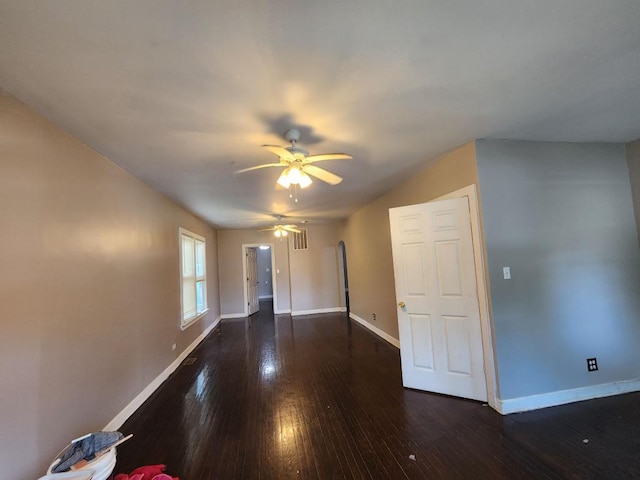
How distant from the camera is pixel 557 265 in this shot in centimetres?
275

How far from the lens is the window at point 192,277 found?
479 cm

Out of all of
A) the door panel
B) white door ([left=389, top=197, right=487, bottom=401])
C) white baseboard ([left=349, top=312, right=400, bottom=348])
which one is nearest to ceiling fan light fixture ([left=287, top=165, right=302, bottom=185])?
white door ([left=389, top=197, right=487, bottom=401])

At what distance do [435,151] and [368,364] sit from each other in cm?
289

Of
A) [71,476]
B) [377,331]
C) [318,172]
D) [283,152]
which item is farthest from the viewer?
[377,331]

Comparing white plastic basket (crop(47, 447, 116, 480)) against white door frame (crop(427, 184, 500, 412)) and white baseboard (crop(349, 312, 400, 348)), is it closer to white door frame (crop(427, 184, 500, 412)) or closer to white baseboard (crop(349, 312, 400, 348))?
white door frame (crop(427, 184, 500, 412))

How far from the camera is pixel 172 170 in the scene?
3.06 metres

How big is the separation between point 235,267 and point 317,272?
2331 millimetres

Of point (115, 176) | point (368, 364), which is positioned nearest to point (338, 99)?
point (115, 176)

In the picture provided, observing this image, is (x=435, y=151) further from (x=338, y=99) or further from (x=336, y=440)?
(x=336, y=440)

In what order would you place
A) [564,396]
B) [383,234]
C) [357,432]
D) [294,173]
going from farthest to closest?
[383,234]
[564,396]
[357,432]
[294,173]

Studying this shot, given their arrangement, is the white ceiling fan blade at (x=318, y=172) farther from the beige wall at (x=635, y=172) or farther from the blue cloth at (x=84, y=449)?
the beige wall at (x=635, y=172)

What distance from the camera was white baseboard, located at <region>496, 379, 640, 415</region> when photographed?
2.55 meters

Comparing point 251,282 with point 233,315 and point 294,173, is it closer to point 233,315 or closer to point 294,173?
point 233,315

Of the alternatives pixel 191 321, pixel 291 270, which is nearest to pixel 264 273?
pixel 291 270
